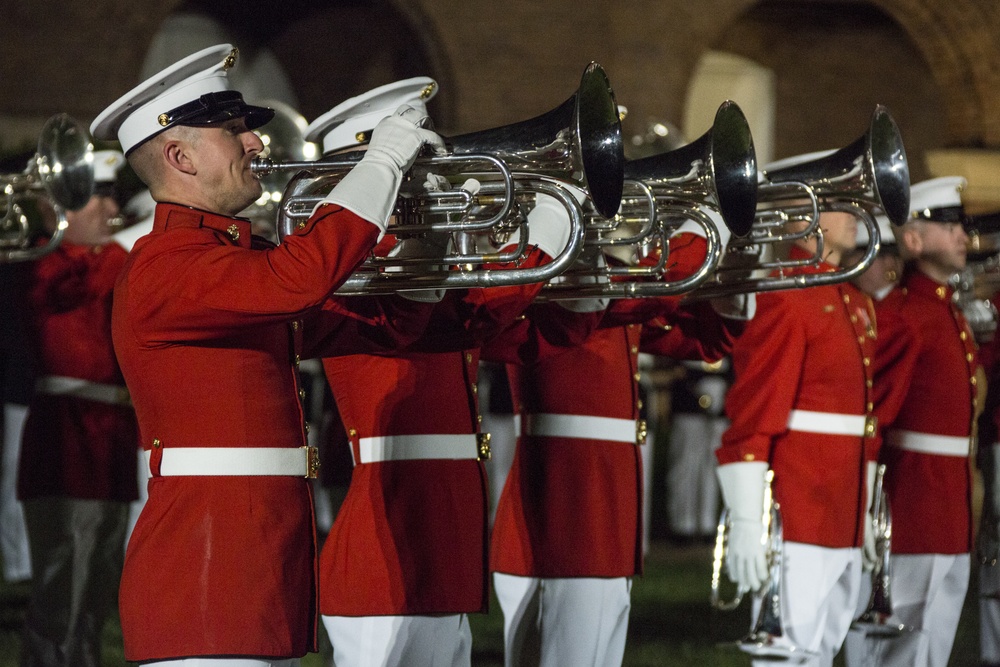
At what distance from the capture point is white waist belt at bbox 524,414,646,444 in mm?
4766

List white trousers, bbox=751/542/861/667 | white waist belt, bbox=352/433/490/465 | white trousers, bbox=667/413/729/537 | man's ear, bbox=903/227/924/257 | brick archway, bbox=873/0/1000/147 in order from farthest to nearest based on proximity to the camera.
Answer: brick archway, bbox=873/0/1000/147 → white trousers, bbox=667/413/729/537 → man's ear, bbox=903/227/924/257 → white trousers, bbox=751/542/861/667 → white waist belt, bbox=352/433/490/465

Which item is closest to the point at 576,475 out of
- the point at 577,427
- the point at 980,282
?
the point at 577,427

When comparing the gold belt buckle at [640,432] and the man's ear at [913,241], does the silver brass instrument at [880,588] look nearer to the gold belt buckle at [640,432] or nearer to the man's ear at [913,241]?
the man's ear at [913,241]

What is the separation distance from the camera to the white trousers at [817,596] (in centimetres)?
500

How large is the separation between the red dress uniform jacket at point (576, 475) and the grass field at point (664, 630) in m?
1.03

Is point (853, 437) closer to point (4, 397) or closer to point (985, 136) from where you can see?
point (4, 397)

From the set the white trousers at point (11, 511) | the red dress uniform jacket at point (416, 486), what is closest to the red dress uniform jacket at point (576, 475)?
the red dress uniform jacket at point (416, 486)

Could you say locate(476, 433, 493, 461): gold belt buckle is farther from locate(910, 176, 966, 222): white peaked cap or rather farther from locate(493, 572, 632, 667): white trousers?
locate(910, 176, 966, 222): white peaked cap

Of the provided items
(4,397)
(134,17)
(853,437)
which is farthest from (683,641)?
(134,17)

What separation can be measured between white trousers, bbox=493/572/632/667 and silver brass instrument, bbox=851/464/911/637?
123 cm

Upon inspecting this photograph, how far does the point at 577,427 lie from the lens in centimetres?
477

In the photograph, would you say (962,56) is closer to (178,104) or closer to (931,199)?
(931,199)

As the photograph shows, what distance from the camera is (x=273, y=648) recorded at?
3.17 metres

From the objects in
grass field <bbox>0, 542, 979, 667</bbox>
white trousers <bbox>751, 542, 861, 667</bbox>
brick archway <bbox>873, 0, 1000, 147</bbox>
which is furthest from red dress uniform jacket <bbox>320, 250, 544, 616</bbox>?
brick archway <bbox>873, 0, 1000, 147</bbox>
